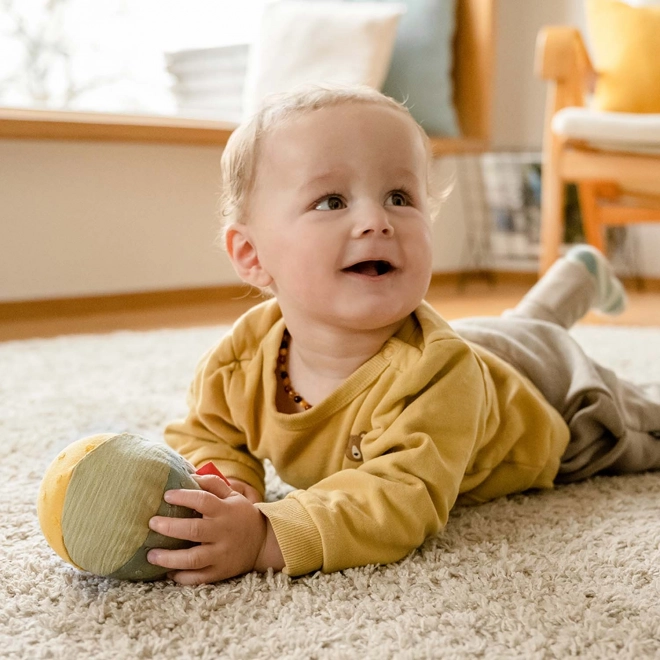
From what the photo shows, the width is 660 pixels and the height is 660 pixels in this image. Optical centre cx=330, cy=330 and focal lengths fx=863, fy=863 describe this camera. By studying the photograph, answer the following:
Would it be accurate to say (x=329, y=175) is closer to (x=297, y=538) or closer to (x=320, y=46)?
(x=297, y=538)

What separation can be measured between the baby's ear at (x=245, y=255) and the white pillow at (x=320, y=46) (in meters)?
1.54

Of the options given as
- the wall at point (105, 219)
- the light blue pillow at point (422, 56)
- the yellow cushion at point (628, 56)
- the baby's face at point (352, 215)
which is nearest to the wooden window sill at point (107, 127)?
the wall at point (105, 219)

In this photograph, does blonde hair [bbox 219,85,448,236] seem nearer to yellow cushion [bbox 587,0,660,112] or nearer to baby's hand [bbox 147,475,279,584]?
baby's hand [bbox 147,475,279,584]

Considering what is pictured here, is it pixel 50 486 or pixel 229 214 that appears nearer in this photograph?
pixel 50 486

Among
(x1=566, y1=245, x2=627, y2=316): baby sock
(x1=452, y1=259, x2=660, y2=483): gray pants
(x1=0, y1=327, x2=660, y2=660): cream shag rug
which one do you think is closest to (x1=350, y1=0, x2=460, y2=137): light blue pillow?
(x1=566, y1=245, x2=627, y2=316): baby sock

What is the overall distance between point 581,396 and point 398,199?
0.31m

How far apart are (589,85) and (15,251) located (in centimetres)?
158

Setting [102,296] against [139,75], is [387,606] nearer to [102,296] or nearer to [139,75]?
[102,296]

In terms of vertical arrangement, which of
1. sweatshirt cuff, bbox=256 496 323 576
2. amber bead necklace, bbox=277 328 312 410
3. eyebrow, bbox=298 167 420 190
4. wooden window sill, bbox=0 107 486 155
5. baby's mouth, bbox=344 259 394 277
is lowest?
sweatshirt cuff, bbox=256 496 323 576

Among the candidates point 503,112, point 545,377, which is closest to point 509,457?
point 545,377

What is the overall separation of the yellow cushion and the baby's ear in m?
1.81

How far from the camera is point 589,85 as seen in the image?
2355mm

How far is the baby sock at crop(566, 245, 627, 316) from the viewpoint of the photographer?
1.24m

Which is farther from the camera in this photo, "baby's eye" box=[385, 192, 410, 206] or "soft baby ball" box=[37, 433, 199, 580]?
"baby's eye" box=[385, 192, 410, 206]
